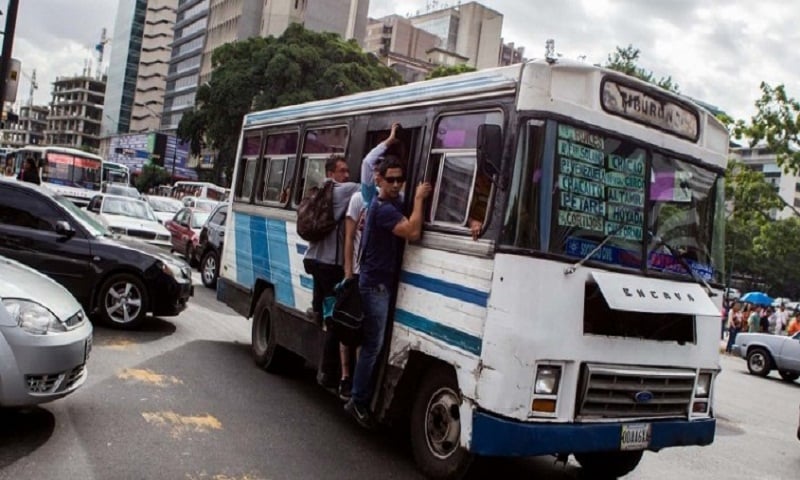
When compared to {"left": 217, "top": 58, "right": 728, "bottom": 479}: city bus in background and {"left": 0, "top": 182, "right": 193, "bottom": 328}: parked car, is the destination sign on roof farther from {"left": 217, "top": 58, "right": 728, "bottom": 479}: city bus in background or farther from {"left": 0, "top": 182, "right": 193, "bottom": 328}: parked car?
{"left": 0, "top": 182, "right": 193, "bottom": 328}: parked car

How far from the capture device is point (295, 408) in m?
6.73

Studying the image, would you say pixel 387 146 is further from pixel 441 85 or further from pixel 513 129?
pixel 513 129

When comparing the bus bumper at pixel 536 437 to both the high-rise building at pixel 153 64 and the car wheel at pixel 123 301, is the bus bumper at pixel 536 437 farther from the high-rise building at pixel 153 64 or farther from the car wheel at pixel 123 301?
the high-rise building at pixel 153 64

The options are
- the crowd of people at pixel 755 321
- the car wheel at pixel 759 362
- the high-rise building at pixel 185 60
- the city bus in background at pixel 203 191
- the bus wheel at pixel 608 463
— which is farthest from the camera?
the high-rise building at pixel 185 60

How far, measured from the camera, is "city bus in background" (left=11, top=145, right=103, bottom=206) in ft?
94.3

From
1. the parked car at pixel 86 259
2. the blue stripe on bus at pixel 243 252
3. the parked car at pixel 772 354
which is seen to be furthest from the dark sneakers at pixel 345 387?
the parked car at pixel 772 354

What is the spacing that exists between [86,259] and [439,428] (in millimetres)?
5907

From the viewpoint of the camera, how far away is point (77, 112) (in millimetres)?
154750

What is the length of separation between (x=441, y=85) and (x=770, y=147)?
27.5 m

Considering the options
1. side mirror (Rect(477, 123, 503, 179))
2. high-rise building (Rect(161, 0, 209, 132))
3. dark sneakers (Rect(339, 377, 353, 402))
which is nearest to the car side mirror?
side mirror (Rect(477, 123, 503, 179))

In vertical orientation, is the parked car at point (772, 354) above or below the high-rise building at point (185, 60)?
below

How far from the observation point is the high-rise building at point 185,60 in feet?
337

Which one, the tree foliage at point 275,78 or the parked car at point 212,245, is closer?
the parked car at point 212,245

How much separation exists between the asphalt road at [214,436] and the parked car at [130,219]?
7.20 m
